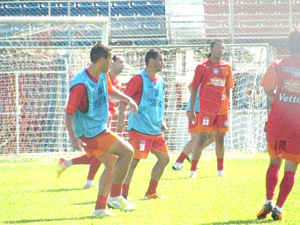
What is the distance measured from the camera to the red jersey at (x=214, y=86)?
12836 millimetres

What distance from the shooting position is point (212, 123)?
12844 mm

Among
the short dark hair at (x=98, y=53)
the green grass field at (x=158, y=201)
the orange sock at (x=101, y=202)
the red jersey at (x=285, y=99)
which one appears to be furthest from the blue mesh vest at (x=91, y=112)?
the red jersey at (x=285, y=99)

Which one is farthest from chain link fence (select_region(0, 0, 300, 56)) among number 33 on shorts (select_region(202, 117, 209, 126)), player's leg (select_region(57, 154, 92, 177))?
player's leg (select_region(57, 154, 92, 177))

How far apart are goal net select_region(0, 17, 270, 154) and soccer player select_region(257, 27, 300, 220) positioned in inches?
425

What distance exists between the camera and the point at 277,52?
76.1ft

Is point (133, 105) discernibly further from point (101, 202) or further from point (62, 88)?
point (62, 88)

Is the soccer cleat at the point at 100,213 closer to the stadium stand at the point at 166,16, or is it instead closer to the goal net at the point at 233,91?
the goal net at the point at 233,91

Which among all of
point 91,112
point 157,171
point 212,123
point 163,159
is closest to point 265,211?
point 91,112

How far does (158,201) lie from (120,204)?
1.03 metres

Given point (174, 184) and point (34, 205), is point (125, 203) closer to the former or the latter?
point (34, 205)

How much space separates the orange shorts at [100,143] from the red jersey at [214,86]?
527 cm

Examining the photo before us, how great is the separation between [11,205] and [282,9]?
17238 millimetres

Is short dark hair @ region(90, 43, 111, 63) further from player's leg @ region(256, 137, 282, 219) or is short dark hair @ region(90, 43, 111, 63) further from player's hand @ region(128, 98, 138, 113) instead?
player's leg @ region(256, 137, 282, 219)

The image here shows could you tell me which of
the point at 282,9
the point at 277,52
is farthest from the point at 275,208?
the point at 282,9
